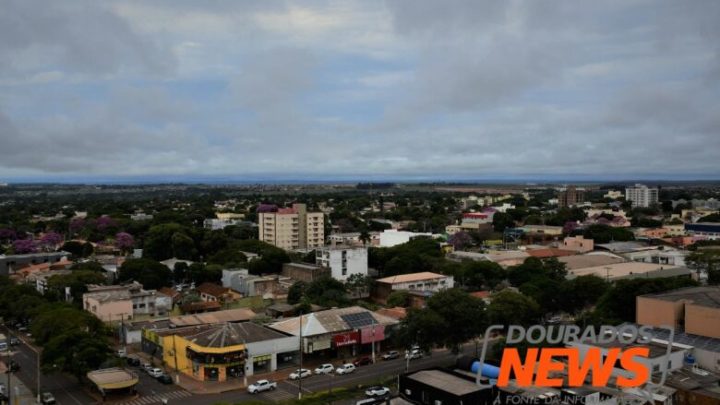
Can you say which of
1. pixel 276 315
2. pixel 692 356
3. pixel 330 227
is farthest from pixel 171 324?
pixel 330 227

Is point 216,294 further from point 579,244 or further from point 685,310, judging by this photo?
point 579,244

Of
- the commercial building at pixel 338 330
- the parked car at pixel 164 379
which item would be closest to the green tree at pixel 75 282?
the parked car at pixel 164 379

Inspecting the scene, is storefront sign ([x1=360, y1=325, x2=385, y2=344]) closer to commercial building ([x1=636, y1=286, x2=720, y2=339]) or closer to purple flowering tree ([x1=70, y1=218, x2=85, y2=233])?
commercial building ([x1=636, y1=286, x2=720, y2=339])

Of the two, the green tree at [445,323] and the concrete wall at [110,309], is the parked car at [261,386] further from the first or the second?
the concrete wall at [110,309]

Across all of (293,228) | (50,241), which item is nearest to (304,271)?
(293,228)

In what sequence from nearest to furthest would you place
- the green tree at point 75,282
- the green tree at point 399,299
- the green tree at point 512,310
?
the green tree at point 512,310
the green tree at point 399,299
the green tree at point 75,282

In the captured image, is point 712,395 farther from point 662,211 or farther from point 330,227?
point 662,211
